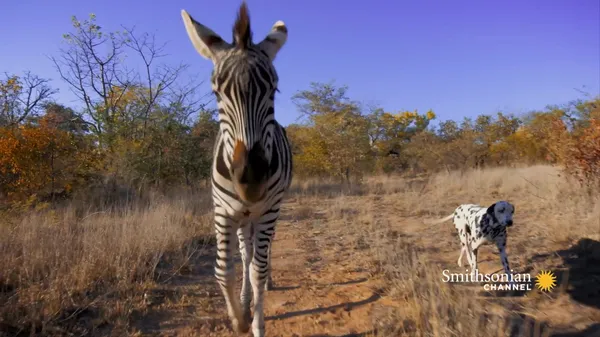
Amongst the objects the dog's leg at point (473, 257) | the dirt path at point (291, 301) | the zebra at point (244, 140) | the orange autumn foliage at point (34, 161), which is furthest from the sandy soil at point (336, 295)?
the orange autumn foliage at point (34, 161)

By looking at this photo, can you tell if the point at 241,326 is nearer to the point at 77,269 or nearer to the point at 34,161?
the point at 77,269

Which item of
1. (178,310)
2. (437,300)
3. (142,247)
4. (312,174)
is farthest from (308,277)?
(312,174)

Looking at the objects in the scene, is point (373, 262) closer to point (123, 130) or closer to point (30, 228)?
point (30, 228)

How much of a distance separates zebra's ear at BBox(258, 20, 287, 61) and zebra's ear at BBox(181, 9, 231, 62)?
0.31m

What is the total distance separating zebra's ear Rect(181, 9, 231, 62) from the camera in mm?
2303

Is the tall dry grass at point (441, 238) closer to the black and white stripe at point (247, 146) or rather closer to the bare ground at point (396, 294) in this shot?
the bare ground at point (396, 294)

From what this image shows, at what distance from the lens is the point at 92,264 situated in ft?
13.2

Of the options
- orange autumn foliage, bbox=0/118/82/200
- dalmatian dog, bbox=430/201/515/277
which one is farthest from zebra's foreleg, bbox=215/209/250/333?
orange autumn foliage, bbox=0/118/82/200

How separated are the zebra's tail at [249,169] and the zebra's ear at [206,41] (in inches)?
34.4

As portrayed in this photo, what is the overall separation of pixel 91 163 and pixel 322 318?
9.54 metres

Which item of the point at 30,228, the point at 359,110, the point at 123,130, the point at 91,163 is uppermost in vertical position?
the point at 359,110

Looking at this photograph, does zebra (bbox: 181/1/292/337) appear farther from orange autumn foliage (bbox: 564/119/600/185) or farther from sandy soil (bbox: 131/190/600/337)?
orange autumn foliage (bbox: 564/119/600/185)

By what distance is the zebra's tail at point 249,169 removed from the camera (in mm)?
1827

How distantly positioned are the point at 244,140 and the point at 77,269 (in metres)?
3.60
